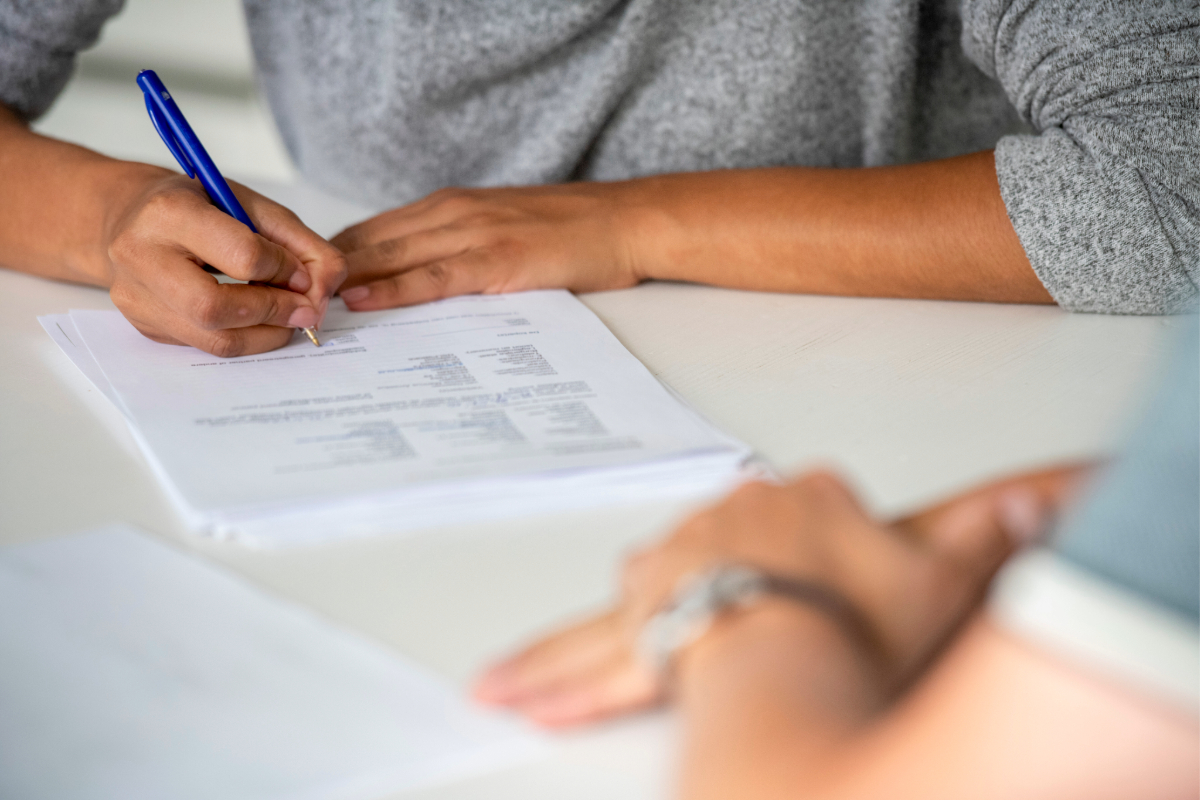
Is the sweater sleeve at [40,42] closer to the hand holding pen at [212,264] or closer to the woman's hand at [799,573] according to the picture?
the hand holding pen at [212,264]

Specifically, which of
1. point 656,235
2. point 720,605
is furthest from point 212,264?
point 720,605

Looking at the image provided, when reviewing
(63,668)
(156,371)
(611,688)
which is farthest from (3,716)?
(156,371)

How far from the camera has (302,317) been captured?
2.06 ft

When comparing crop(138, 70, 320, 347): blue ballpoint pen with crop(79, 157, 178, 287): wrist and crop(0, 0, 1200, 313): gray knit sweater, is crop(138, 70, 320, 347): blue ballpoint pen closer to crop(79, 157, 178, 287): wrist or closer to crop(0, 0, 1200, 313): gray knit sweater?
crop(79, 157, 178, 287): wrist

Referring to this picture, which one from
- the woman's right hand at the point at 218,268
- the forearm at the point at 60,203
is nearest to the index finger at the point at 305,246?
the woman's right hand at the point at 218,268

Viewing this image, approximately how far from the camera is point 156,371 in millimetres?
591

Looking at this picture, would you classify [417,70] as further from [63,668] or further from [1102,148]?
[63,668]

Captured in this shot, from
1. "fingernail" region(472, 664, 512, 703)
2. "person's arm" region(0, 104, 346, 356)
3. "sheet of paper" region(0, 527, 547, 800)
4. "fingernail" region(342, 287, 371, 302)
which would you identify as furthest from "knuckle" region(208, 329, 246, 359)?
"fingernail" region(472, 664, 512, 703)

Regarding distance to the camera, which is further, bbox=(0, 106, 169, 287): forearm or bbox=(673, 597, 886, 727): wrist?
bbox=(0, 106, 169, 287): forearm

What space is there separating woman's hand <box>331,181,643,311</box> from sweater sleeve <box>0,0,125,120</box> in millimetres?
288

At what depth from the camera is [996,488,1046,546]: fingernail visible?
36 cm

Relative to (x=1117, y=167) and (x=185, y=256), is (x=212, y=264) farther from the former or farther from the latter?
(x=1117, y=167)

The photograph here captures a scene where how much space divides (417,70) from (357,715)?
69 centimetres

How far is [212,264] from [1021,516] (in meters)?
0.47
